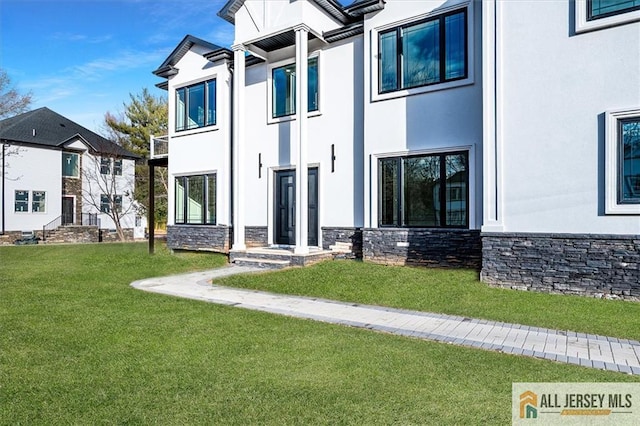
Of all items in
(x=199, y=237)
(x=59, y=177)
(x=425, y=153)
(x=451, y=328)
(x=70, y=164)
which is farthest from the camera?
(x=70, y=164)

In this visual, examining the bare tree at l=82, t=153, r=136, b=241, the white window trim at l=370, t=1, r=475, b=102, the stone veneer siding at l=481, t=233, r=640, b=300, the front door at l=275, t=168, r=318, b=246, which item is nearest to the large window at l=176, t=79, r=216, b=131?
the front door at l=275, t=168, r=318, b=246

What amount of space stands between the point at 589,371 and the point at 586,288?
395 centimetres

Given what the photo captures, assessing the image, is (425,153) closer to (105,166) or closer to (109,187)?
(109,187)

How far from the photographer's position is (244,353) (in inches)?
177

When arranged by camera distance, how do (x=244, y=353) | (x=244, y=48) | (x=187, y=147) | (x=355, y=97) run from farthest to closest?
(x=187, y=147) → (x=244, y=48) → (x=355, y=97) → (x=244, y=353)

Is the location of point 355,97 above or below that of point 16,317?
above

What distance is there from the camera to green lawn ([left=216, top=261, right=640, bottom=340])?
6.05 metres

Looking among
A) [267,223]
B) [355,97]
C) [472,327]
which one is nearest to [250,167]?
[267,223]

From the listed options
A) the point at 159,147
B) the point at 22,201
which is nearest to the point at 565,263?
the point at 159,147

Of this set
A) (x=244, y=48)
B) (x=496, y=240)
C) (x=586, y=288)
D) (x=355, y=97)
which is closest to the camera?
(x=586, y=288)

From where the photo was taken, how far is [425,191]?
33.2 feet

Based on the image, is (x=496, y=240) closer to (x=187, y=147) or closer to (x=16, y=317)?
(x=16, y=317)

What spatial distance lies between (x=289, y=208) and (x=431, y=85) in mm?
5317

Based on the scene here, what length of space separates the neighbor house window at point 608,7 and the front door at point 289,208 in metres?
7.16
